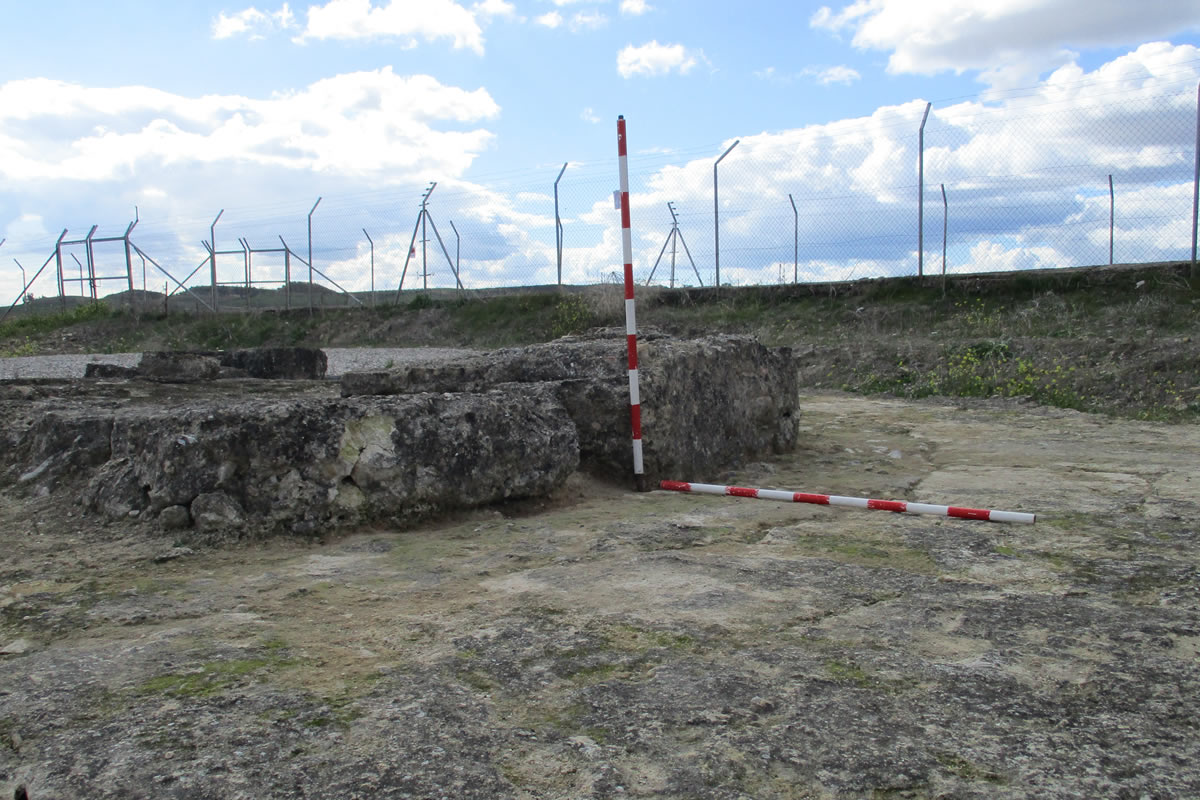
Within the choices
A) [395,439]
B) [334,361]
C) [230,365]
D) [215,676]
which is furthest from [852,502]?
[334,361]

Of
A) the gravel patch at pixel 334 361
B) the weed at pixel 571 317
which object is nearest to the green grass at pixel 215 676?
the gravel patch at pixel 334 361

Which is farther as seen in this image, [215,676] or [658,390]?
[658,390]

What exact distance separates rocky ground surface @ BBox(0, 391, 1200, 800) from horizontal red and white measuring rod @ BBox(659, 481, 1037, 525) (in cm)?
11

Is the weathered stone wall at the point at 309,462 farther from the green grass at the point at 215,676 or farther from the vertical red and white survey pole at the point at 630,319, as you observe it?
the green grass at the point at 215,676

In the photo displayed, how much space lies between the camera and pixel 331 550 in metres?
→ 3.49

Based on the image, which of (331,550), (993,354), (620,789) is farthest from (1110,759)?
(993,354)

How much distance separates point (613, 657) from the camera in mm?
2312

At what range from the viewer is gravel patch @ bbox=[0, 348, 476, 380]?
1262 cm

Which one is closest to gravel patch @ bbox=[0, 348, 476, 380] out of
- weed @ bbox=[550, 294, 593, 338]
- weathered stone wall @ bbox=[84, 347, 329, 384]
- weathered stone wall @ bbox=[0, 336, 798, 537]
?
weathered stone wall @ bbox=[84, 347, 329, 384]

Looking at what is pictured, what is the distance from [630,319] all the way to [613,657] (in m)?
2.69

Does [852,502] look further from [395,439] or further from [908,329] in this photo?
[908,329]

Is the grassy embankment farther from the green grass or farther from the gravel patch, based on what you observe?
the green grass

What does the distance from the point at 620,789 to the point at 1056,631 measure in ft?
4.71

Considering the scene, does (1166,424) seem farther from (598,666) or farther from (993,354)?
(598,666)
